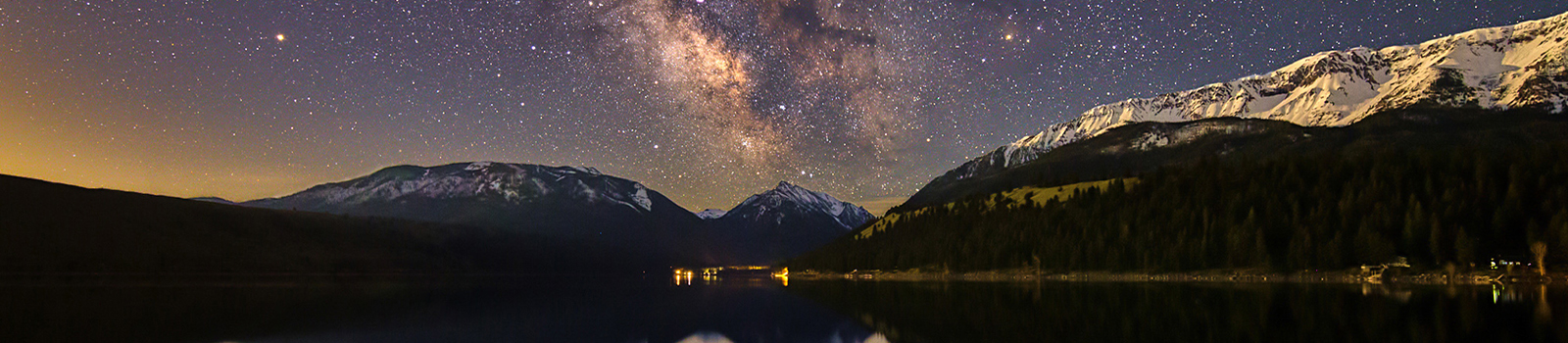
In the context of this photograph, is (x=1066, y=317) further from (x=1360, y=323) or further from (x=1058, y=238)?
(x=1058, y=238)

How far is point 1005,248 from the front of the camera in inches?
7042

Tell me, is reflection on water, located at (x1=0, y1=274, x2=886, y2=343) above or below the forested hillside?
below

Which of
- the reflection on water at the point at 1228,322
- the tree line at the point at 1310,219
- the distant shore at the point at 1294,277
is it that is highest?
the tree line at the point at 1310,219

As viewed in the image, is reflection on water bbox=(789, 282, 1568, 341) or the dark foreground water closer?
reflection on water bbox=(789, 282, 1568, 341)

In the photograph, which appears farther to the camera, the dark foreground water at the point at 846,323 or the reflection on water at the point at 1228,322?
the dark foreground water at the point at 846,323

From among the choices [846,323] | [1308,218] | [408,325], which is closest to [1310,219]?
[1308,218]

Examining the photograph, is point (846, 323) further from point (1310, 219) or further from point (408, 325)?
point (1310, 219)

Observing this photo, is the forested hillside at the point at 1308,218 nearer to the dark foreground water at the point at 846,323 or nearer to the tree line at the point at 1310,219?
the tree line at the point at 1310,219

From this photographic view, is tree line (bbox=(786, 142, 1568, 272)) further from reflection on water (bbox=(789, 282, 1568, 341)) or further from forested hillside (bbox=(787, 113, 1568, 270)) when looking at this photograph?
reflection on water (bbox=(789, 282, 1568, 341))

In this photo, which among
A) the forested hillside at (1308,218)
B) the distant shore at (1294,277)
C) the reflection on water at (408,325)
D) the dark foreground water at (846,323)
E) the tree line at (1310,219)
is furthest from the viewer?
the forested hillside at (1308,218)

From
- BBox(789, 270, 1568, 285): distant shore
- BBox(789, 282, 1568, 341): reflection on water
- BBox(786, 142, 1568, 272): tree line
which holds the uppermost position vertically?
BBox(786, 142, 1568, 272): tree line

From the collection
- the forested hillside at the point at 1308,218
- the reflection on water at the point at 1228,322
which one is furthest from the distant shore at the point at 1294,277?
the reflection on water at the point at 1228,322

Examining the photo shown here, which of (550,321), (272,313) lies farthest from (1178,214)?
(272,313)

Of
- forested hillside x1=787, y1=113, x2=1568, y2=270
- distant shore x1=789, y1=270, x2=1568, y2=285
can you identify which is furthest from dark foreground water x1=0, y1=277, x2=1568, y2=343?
forested hillside x1=787, y1=113, x2=1568, y2=270
